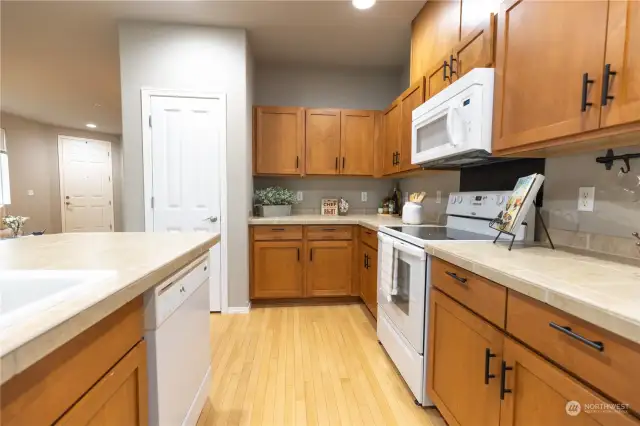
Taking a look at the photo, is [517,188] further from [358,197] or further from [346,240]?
[358,197]

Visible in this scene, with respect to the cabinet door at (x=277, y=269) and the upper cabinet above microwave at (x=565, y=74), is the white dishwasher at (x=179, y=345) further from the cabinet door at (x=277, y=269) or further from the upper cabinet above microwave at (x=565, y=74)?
the upper cabinet above microwave at (x=565, y=74)

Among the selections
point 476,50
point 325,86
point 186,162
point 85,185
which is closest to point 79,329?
point 476,50

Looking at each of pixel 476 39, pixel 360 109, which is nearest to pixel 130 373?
pixel 476 39

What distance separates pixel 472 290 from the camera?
1179mm

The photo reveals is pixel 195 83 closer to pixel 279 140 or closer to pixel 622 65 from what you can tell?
pixel 279 140

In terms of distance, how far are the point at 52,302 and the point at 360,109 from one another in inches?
136

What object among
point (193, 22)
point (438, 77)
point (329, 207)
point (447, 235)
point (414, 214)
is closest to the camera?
point (447, 235)

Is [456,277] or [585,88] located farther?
[456,277]

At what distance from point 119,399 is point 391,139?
283cm

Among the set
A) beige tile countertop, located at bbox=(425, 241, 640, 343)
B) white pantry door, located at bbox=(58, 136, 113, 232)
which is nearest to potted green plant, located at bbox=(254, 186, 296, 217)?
beige tile countertop, located at bbox=(425, 241, 640, 343)

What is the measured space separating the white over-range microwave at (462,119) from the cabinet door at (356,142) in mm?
1426

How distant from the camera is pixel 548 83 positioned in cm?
115

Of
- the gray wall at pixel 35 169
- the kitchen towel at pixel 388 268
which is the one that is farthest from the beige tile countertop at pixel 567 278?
the gray wall at pixel 35 169

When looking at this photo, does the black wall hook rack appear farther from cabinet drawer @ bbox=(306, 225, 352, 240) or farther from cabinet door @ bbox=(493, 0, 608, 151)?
cabinet drawer @ bbox=(306, 225, 352, 240)
